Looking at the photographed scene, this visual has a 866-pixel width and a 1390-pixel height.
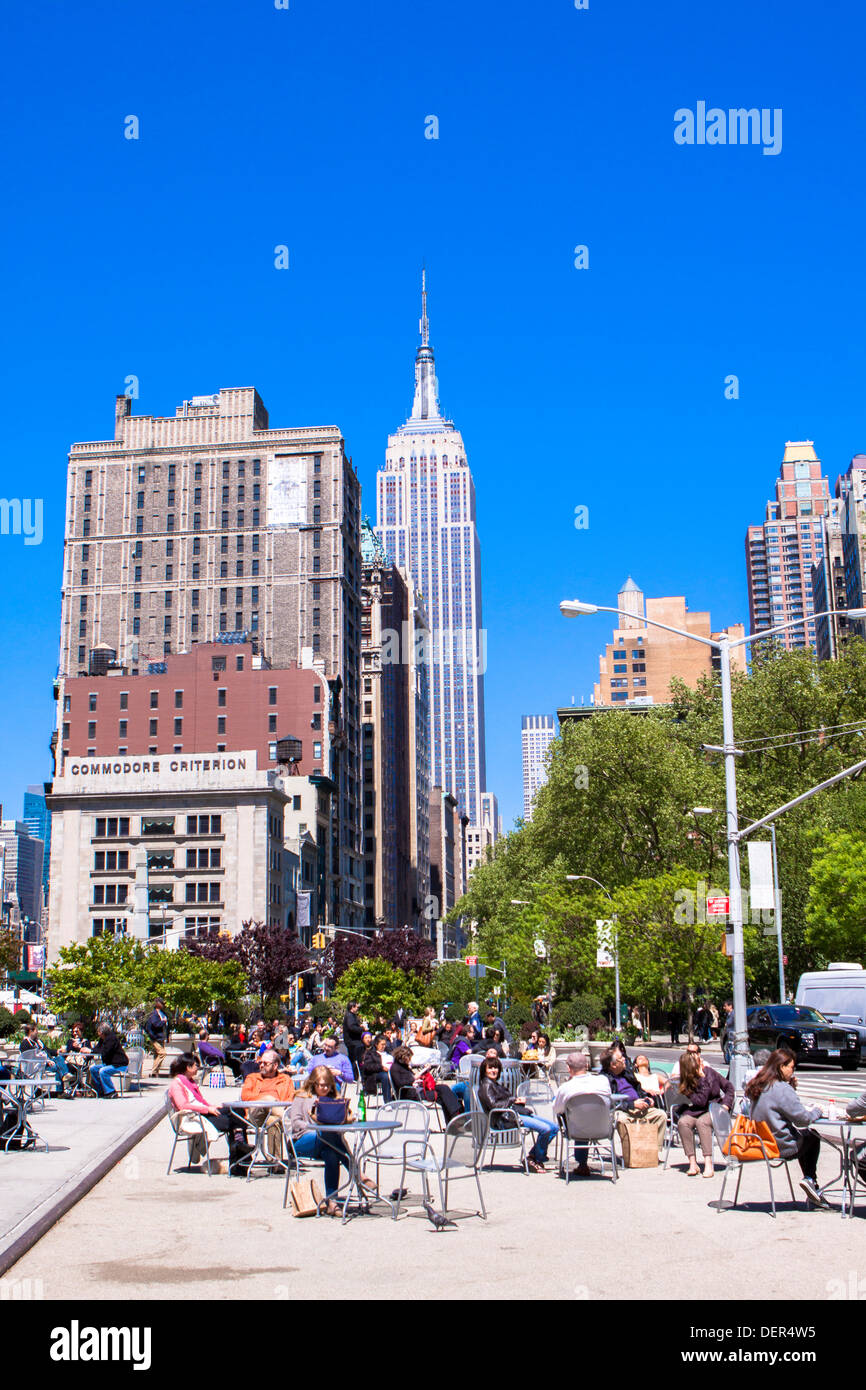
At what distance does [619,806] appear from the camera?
5653 centimetres

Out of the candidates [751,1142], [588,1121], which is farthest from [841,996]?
[751,1142]

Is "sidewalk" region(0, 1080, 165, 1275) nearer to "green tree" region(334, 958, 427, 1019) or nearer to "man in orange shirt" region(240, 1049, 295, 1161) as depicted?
"man in orange shirt" region(240, 1049, 295, 1161)

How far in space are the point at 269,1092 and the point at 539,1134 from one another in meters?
3.23

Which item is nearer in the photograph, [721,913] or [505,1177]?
[505,1177]

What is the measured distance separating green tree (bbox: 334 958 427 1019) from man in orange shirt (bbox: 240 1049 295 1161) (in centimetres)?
3843

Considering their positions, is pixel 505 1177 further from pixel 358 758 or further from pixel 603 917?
pixel 358 758

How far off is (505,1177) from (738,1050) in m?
7.57

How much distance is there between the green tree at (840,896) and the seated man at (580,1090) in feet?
102

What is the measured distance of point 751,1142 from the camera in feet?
38.8

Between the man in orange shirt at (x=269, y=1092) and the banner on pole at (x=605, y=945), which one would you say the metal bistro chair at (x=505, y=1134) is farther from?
the banner on pole at (x=605, y=945)

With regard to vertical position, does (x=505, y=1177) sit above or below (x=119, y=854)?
below

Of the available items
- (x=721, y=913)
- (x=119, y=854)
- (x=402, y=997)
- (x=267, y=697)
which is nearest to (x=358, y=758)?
(x=267, y=697)

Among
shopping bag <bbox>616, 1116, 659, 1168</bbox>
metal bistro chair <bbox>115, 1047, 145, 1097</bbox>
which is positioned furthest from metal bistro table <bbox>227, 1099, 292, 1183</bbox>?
metal bistro chair <bbox>115, 1047, 145, 1097</bbox>

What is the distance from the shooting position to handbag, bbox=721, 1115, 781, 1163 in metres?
11.7
